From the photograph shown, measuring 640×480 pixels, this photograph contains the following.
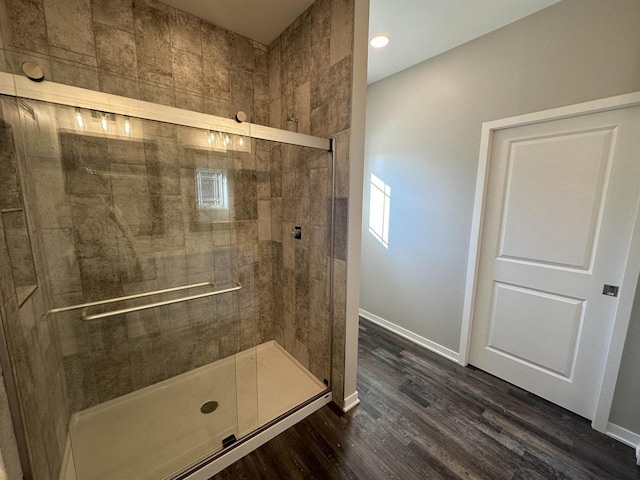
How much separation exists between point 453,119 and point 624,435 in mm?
2524

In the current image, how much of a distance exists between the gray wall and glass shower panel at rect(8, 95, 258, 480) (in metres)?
1.63

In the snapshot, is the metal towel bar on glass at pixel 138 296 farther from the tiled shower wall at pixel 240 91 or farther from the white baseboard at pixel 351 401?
the white baseboard at pixel 351 401

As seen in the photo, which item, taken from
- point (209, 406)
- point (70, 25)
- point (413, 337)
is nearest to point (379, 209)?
point (413, 337)

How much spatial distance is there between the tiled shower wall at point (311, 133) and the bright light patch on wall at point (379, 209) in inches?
47.5

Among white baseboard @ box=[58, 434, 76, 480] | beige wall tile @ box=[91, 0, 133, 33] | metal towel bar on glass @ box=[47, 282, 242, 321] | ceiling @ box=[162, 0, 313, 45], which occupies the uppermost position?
ceiling @ box=[162, 0, 313, 45]

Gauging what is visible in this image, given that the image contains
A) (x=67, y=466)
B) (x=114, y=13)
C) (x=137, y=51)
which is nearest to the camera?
(x=67, y=466)

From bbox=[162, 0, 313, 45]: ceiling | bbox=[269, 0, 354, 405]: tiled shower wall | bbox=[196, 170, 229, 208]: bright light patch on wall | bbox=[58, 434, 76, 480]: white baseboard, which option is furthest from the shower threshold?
bbox=[162, 0, 313, 45]: ceiling

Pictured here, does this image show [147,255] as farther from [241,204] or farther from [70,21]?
[70,21]

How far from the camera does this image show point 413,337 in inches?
105

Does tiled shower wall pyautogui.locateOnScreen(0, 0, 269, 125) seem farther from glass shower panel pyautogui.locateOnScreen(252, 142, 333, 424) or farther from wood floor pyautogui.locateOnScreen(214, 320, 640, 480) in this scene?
wood floor pyautogui.locateOnScreen(214, 320, 640, 480)

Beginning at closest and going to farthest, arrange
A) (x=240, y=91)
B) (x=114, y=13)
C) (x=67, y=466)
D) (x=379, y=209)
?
(x=67, y=466)
(x=114, y=13)
(x=240, y=91)
(x=379, y=209)

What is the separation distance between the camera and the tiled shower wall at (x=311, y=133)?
1.60m

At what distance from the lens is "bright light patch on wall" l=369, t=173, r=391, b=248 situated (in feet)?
9.26

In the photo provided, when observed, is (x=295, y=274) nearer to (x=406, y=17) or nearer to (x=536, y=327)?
(x=536, y=327)
